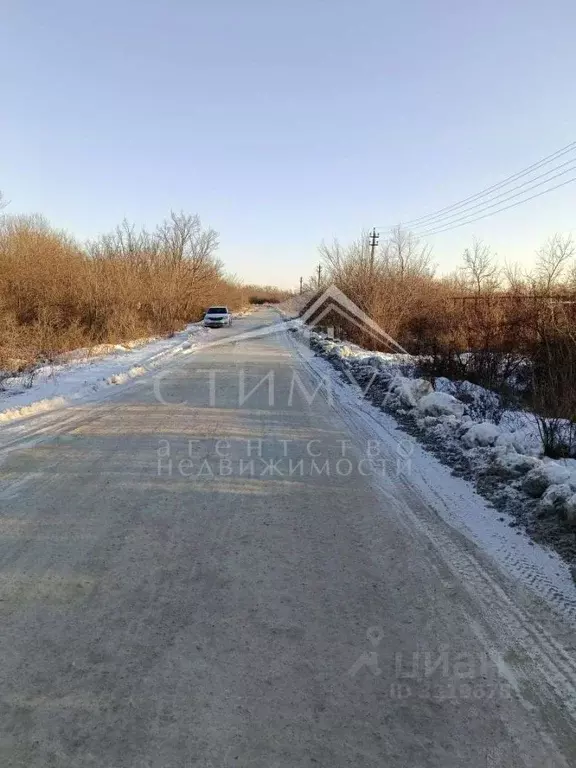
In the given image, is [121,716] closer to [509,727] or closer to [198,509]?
[509,727]

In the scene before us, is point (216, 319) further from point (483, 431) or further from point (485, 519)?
point (485, 519)

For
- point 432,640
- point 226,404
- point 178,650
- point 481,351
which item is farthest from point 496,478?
point 481,351

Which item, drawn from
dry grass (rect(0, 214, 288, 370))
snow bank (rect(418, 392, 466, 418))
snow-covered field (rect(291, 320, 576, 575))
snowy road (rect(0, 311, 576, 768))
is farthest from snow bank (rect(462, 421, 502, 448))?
dry grass (rect(0, 214, 288, 370))

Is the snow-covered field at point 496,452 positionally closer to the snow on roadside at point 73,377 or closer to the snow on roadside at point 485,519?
the snow on roadside at point 485,519

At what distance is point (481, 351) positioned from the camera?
13219 millimetres

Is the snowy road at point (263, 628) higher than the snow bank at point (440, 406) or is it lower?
lower

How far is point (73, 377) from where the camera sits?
12570 mm

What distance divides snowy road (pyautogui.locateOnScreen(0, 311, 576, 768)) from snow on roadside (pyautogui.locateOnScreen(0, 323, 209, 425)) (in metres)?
3.67

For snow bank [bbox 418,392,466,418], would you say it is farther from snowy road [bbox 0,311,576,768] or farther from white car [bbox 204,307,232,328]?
white car [bbox 204,307,232,328]

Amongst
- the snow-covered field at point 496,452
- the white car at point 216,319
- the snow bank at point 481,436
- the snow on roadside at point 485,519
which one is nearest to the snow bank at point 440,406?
the snow-covered field at point 496,452

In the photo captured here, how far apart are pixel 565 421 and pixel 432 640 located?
16.7ft

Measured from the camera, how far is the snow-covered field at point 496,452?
4.43m

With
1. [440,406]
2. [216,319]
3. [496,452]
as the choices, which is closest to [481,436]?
[496,452]

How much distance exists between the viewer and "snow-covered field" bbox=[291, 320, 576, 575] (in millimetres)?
4426
